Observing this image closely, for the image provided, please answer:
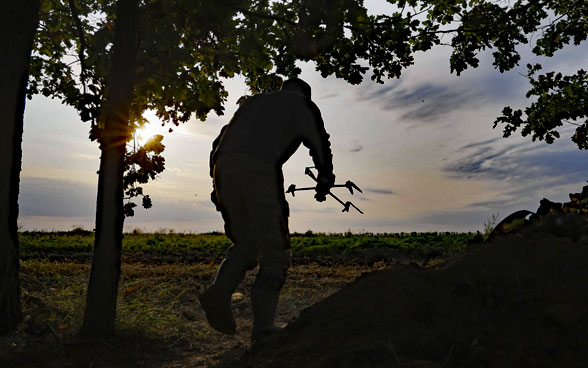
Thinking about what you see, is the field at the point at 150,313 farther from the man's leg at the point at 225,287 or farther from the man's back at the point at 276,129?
the man's back at the point at 276,129

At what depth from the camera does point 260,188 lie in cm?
432

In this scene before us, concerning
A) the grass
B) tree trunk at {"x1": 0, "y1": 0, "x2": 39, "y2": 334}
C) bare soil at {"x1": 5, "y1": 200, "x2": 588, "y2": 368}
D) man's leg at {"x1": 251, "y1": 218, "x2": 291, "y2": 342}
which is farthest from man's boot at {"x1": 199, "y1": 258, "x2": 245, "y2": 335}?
the grass

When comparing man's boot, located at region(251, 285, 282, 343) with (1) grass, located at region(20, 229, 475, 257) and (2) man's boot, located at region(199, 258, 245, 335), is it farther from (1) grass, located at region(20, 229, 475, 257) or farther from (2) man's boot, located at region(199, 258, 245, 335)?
(1) grass, located at region(20, 229, 475, 257)

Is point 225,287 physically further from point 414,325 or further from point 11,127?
point 11,127

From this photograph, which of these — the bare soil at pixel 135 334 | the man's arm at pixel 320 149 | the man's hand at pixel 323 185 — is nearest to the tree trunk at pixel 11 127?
the bare soil at pixel 135 334

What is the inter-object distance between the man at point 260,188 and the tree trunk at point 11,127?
223 centimetres

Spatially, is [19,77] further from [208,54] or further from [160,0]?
[208,54]

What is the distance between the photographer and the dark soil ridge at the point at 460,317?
290 centimetres

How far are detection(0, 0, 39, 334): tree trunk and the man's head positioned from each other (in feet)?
9.70

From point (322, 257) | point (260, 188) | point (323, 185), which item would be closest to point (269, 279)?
point (260, 188)

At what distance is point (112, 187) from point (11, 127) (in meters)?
1.24

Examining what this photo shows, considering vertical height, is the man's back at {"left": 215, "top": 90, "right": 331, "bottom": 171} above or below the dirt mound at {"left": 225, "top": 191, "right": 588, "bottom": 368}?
above

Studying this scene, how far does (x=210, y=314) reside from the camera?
14.8ft

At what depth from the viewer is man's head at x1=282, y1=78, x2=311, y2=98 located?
4.98 m
